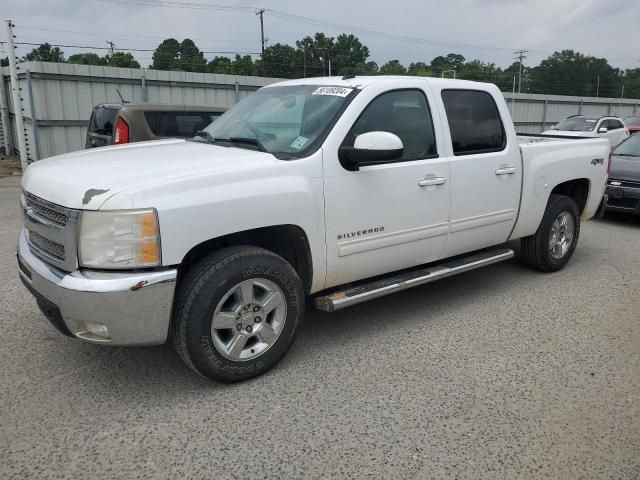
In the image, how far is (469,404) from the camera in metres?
3.24

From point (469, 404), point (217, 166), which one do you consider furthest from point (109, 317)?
point (469, 404)

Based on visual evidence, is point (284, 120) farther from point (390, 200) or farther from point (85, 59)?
point (85, 59)

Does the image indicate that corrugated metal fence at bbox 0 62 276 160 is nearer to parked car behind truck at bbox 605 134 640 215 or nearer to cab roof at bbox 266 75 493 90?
cab roof at bbox 266 75 493 90

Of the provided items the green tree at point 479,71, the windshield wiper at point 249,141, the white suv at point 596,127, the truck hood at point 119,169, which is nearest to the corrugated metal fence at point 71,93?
the truck hood at point 119,169

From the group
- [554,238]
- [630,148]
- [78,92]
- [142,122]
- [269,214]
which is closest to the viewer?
[269,214]

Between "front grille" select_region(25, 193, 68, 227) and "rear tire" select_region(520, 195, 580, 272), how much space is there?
4.39m

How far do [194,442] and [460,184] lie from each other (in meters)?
2.81

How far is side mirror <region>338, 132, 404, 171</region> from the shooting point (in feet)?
11.7

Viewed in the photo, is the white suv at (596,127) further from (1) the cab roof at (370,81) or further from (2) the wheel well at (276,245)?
(2) the wheel well at (276,245)

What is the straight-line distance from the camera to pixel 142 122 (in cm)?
795

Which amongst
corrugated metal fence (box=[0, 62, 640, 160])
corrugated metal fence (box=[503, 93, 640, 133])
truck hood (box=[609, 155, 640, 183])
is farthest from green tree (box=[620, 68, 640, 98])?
truck hood (box=[609, 155, 640, 183])

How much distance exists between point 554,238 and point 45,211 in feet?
15.7

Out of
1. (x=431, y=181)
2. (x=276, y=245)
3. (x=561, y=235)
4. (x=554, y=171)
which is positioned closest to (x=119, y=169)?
(x=276, y=245)

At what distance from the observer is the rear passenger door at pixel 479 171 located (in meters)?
4.46
